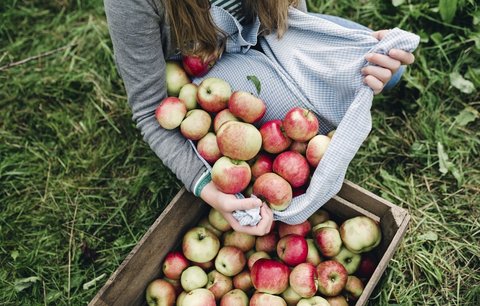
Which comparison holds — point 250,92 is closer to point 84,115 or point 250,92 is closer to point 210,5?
point 210,5

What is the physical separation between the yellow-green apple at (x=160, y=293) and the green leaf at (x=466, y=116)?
1667 mm

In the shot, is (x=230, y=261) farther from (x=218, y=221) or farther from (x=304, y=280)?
(x=304, y=280)

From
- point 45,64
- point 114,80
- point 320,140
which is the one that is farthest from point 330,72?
point 45,64

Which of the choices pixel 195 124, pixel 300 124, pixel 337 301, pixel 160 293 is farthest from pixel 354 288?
pixel 195 124

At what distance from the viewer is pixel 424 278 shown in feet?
6.88

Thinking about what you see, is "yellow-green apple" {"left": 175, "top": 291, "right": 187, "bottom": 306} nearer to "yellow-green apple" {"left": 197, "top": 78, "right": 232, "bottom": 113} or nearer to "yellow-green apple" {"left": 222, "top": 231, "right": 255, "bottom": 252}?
"yellow-green apple" {"left": 222, "top": 231, "right": 255, "bottom": 252}

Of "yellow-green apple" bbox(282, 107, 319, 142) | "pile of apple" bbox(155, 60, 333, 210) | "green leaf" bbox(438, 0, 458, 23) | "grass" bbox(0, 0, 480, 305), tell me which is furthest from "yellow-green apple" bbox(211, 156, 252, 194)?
"green leaf" bbox(438, 0, 458, 23)

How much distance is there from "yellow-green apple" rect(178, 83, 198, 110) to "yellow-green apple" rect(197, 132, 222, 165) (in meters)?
0.17

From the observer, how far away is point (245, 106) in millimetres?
1771

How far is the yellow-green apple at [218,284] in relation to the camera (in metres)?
1.83

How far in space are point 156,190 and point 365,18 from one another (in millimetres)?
1579

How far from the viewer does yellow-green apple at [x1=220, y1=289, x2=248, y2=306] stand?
5.77 ft

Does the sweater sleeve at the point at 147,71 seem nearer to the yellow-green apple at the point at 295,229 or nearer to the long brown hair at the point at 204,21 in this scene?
the long brown hair at the point at 204,21

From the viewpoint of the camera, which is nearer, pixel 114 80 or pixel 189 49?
pixel 189 49
